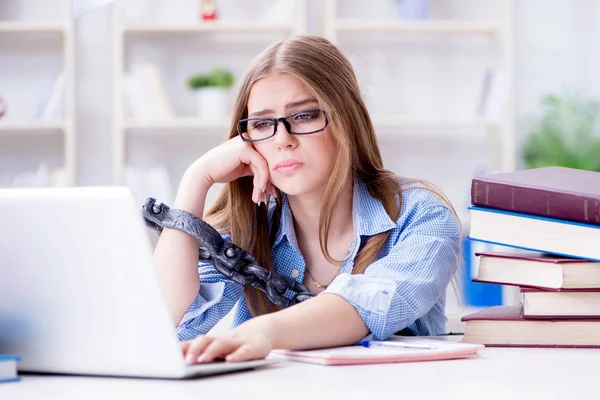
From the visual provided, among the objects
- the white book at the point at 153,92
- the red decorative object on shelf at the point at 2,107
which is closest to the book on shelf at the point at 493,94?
the white book at the point at 153,92

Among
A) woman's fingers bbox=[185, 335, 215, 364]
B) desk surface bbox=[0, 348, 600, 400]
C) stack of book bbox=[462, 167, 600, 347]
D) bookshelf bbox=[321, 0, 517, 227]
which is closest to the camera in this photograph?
desk surface bbox=[0, 348, 600, 400]

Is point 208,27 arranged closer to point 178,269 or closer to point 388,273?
point 178,269

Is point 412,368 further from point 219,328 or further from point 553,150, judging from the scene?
point 553,150

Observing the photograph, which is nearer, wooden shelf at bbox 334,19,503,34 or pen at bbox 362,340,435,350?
pen at bbox 362,340,435,350

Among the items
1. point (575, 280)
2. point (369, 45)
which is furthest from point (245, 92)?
point (369, 45)

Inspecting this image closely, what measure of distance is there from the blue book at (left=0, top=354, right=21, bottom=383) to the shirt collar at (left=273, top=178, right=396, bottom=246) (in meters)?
0.81

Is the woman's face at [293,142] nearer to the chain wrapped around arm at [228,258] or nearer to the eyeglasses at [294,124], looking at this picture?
the eyeglasses at [294,124]

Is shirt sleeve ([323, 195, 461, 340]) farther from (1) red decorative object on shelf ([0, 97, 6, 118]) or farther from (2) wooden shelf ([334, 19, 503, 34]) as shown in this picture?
(1) red decorative object on shelf ([0, 97, 6, 118])

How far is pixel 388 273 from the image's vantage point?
134 cm

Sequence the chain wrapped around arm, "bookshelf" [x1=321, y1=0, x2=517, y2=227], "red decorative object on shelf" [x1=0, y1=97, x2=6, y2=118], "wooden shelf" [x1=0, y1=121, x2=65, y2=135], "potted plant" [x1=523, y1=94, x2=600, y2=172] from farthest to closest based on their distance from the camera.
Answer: "bookshelf" [x1=321, y1=0, x2=517, y2=227] < "potted plant" [x1=523, y1=94, x2=600, y2=172] < "red decorative object on shelf" [x1=0, y1=97, x2=6, y2=118] < "wooden shelf" [x1=0, y1=121, x2=65, y2=135] < the chain wrapped around arm

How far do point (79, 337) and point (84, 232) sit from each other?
12 centimetres

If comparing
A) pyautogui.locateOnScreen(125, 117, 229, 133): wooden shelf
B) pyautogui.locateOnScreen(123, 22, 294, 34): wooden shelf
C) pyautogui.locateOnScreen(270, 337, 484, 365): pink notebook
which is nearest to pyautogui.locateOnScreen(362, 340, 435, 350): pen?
pyautogui.locateOnScreen(270, 337, 484, 365): pink notebook

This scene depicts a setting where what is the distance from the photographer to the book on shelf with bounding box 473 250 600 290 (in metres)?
1.21

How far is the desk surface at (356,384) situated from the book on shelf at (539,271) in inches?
7.3
